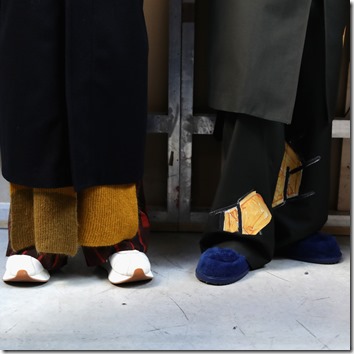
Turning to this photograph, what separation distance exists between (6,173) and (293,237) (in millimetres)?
669

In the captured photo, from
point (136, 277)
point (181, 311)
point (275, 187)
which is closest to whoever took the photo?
point (181, 311)

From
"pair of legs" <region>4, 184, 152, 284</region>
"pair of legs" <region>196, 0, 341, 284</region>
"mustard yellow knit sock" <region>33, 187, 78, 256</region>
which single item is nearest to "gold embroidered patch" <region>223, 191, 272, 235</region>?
"pair of legs" <region>196, 0, 341, 284</region>

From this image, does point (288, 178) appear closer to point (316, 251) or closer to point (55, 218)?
point (316, 251)

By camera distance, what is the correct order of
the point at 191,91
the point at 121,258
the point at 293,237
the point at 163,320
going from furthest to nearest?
the point at 191,91 < the point at 293,237 < the point at 121,258 < the point at 163,320

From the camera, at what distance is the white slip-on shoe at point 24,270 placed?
124 centimetres

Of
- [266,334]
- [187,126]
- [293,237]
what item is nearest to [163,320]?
[266,334]

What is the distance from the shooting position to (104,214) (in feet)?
3.89

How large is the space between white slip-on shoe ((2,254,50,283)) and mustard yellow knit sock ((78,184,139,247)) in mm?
125

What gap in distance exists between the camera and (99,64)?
1128 mm

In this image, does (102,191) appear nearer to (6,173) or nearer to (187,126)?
(6,173)

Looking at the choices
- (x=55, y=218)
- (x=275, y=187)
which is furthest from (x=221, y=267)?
(x=55, y=218)

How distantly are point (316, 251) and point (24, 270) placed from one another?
26.5 inches

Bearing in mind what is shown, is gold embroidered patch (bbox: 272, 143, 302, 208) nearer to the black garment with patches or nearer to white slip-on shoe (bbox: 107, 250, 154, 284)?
the black garment with patches

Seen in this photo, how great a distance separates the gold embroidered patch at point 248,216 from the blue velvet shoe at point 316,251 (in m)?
0.15
